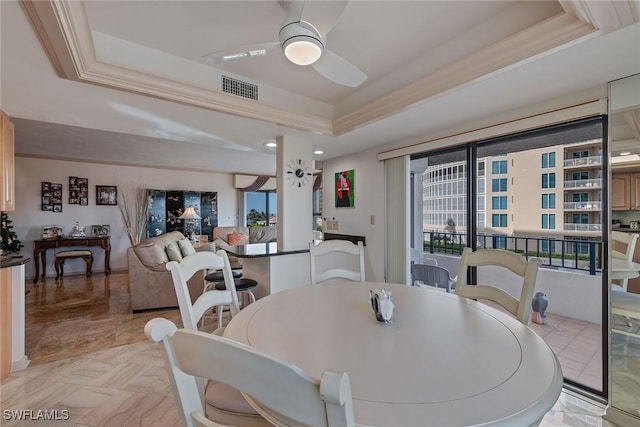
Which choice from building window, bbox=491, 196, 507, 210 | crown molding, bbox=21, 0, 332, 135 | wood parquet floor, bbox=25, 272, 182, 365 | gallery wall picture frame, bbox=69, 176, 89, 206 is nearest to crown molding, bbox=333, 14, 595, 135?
crown molding, bbox=21, 0, 332, 135

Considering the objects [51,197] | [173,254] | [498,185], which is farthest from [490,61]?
[51,197]

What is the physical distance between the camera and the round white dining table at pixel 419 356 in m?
0.69

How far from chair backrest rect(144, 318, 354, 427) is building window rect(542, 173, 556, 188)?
8.92 feet

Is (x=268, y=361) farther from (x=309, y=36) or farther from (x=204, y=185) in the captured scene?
(x=204, y=185)

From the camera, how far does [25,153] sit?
526cm

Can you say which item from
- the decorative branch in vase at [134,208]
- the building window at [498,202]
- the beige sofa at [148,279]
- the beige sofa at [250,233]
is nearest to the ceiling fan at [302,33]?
the building window at [498,202]

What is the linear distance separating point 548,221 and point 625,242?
532 millimetres

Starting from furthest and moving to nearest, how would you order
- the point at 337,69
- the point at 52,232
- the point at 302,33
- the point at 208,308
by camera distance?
the point at 52,232 → the point at 337,69 → the point at 208,308 → the point at 302,33

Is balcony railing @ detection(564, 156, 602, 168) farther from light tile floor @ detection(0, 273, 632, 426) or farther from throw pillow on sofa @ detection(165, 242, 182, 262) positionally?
throw pillow on sofa @ detection(165, 242, 182, 262)

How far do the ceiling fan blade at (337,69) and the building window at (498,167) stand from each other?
67.1 inches

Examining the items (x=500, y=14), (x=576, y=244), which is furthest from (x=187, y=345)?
(x=576, y=244)

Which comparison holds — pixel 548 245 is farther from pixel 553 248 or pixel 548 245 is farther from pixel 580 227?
pixel 580 227

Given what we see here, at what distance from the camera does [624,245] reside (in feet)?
6.15

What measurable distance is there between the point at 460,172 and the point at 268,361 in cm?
296
